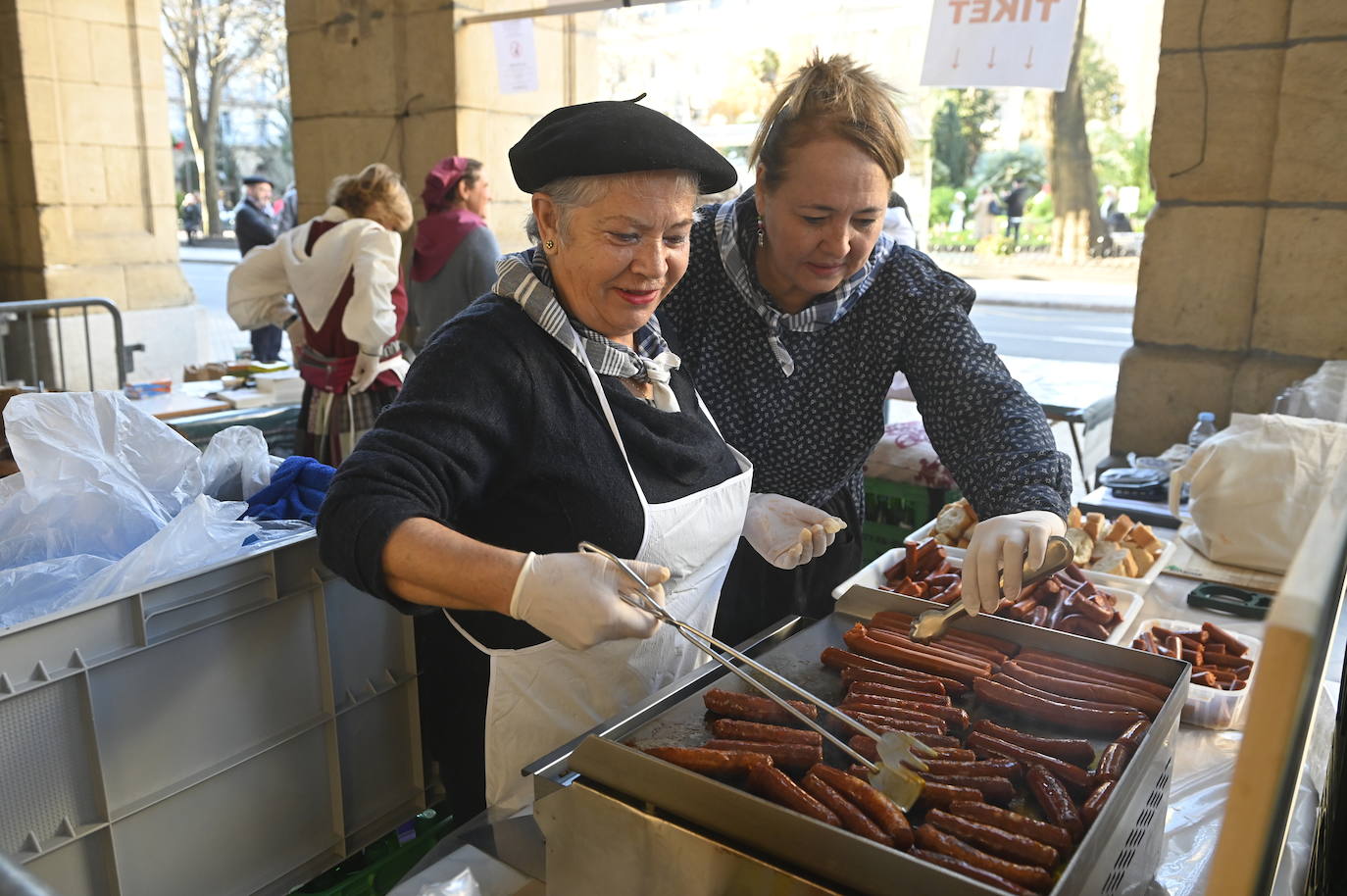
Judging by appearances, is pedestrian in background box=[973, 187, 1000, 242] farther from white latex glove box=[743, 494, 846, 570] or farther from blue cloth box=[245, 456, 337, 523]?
blue cloth box=[245, 456, 337, 523]

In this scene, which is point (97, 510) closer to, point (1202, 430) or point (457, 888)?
point (457, 888)

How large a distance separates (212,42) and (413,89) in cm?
2895

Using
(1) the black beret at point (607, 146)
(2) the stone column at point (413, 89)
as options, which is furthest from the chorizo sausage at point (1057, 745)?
(2) the stone column at point (413, 89)

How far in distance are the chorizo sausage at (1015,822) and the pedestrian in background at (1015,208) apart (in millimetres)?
24771

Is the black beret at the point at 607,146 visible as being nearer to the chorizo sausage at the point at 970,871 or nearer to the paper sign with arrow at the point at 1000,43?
the chorizo sausage at the point at 970,871

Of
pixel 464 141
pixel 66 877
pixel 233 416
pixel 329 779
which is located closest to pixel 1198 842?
pixel 329 779

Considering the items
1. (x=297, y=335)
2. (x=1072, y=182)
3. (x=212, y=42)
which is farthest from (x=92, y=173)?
(x=212, y=42)

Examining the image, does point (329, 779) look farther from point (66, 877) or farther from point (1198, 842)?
point (1198, 842)

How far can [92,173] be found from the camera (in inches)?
375

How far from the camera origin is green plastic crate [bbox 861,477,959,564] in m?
4.50

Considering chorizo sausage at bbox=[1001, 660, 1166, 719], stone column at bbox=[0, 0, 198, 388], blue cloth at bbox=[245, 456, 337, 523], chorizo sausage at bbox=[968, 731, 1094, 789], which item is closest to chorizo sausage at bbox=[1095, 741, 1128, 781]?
chorizo sausage at bbox=[968, 731, 1094, 789]

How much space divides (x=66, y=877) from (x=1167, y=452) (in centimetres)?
381

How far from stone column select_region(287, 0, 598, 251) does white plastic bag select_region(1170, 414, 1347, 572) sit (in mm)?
4480

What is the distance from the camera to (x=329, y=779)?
7.13 ft
